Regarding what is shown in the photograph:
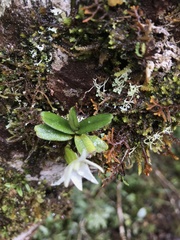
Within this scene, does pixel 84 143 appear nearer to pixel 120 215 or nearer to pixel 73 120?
pixel 73 120

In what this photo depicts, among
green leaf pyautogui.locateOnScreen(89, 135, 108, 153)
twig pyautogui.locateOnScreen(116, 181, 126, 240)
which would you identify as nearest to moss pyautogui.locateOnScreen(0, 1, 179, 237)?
green leaf pyautogui.locateOnScreen(89, 135, 108, 153)

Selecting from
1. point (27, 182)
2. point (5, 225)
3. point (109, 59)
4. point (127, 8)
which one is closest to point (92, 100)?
point (109, 59)

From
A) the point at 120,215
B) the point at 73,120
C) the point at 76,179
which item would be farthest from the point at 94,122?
the point at 120,215

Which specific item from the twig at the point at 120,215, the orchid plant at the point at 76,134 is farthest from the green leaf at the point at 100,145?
the twig at the point at 120,215

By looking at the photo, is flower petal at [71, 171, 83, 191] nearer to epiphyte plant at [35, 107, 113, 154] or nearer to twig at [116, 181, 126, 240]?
epiphyte plant at [35, 107, 113, 154]

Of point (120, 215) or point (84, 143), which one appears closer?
point (84, 143)

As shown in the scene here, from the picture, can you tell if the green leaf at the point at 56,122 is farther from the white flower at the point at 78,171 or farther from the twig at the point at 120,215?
the twig at the point at 120,215

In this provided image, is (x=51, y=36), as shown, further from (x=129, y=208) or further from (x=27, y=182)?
(x=129, y=208)
